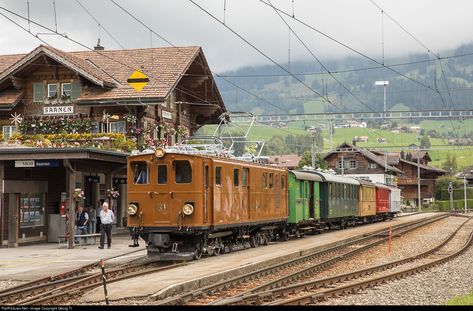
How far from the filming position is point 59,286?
46.0 feet

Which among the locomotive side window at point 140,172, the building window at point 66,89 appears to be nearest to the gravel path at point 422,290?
the locomotive side window at point 140,172

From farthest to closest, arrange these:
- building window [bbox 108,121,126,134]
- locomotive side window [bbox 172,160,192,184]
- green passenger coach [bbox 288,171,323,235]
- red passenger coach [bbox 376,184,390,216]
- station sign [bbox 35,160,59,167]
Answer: red passenger coach [bbox 376,184,390,216] → building window [bbox 108,121,126,134] → green passenger coach [bbox 288,171,323,235] → station sign [bbox 35,160,59,167] → locomotive side window [bbox 172,160,192,184]

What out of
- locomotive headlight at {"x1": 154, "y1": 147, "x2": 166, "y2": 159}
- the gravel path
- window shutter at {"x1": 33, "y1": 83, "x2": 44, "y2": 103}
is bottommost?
the gravel path

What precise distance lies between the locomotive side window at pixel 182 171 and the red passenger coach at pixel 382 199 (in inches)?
1273

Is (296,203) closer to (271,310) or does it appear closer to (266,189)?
(266,189)

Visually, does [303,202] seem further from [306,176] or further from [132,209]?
[132,209]

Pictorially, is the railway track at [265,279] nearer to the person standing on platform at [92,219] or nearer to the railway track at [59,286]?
the railway track at [59,286]

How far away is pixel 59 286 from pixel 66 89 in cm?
2067

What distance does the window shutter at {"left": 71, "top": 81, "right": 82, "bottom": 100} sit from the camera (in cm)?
3294

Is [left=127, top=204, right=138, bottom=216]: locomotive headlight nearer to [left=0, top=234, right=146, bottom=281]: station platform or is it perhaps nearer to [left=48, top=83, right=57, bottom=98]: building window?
[left=0, top=234, right=146, bottom=281]: station platform

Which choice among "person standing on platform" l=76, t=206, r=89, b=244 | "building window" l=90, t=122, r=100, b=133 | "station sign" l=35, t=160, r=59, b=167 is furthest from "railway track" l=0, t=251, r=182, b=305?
"building window" l=90, t=122, r=100, b=133

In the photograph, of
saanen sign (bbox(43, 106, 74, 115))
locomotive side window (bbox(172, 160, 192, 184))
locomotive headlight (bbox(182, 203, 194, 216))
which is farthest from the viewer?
saanen sign (bbox(43, 106, 74, 115))

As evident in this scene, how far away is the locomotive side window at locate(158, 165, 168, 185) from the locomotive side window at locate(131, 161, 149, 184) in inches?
15.7

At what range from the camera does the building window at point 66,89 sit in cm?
3325
